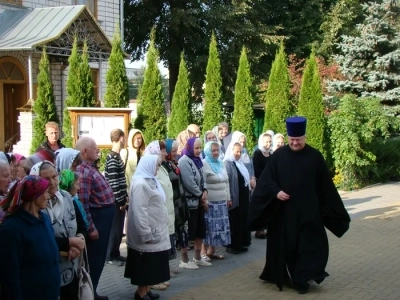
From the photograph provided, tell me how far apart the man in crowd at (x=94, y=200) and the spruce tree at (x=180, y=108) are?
10.1m

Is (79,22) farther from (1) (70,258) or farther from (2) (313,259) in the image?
(1) (70,258)

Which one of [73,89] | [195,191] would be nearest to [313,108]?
[73,89]

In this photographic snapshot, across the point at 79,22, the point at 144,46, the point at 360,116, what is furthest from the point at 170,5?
the point at 360,116

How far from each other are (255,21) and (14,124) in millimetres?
13693

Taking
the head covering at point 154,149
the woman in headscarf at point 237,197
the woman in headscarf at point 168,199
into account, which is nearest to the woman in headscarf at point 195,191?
the woman in headscarf at point 168,199

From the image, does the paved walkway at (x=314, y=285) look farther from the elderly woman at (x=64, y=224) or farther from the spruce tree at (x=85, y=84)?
the spruce tree at (x=85, y=84)

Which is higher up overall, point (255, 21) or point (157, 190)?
point (255, 21)

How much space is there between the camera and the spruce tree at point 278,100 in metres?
16.5

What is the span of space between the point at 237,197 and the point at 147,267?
121 inches

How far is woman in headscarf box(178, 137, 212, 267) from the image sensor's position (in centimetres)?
763

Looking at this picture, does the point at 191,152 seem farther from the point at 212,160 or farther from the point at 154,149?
the point at 154,149

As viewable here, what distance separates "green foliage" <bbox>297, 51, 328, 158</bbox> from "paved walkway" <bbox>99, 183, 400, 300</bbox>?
594cm

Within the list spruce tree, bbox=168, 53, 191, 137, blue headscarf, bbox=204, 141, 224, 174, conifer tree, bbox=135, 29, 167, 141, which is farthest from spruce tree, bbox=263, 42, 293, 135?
blue headscarf, bbox=204, 141, 224, 174

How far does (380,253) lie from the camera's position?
29.1 ft
